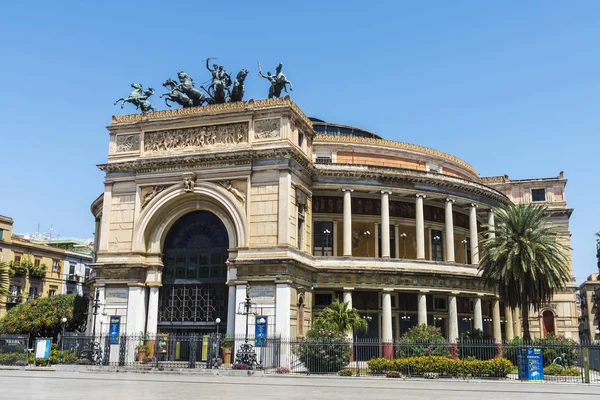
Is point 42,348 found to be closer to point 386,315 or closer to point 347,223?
point 347,223

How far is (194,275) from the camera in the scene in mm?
43750

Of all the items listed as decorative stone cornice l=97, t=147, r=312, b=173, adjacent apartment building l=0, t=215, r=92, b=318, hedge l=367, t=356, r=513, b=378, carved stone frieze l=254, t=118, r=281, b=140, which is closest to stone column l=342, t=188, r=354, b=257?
decorative stone cornice l=97, t=147, r=312, b=173

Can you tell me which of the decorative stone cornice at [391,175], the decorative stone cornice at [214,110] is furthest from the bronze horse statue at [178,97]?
the decorative stone cornice at [391,175]

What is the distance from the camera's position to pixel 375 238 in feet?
163

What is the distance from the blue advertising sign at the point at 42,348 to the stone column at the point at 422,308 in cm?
2554

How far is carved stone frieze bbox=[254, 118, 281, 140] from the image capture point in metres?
42.1

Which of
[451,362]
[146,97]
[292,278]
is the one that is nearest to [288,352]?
[292,278]

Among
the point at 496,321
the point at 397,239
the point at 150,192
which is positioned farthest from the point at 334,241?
the point at 496,321

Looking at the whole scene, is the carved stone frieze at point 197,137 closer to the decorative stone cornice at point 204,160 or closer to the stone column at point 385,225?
the decorative stone cornice at point 204,160

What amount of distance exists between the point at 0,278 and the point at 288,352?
19466 mm

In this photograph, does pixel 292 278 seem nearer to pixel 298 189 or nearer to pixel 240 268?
pixel 240 268

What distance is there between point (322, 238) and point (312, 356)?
45.4 feet

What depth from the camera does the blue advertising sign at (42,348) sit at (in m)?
39.5

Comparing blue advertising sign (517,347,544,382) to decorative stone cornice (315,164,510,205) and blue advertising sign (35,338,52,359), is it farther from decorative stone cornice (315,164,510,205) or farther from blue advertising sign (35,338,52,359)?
blue advertising sign (35,338,52,359)
